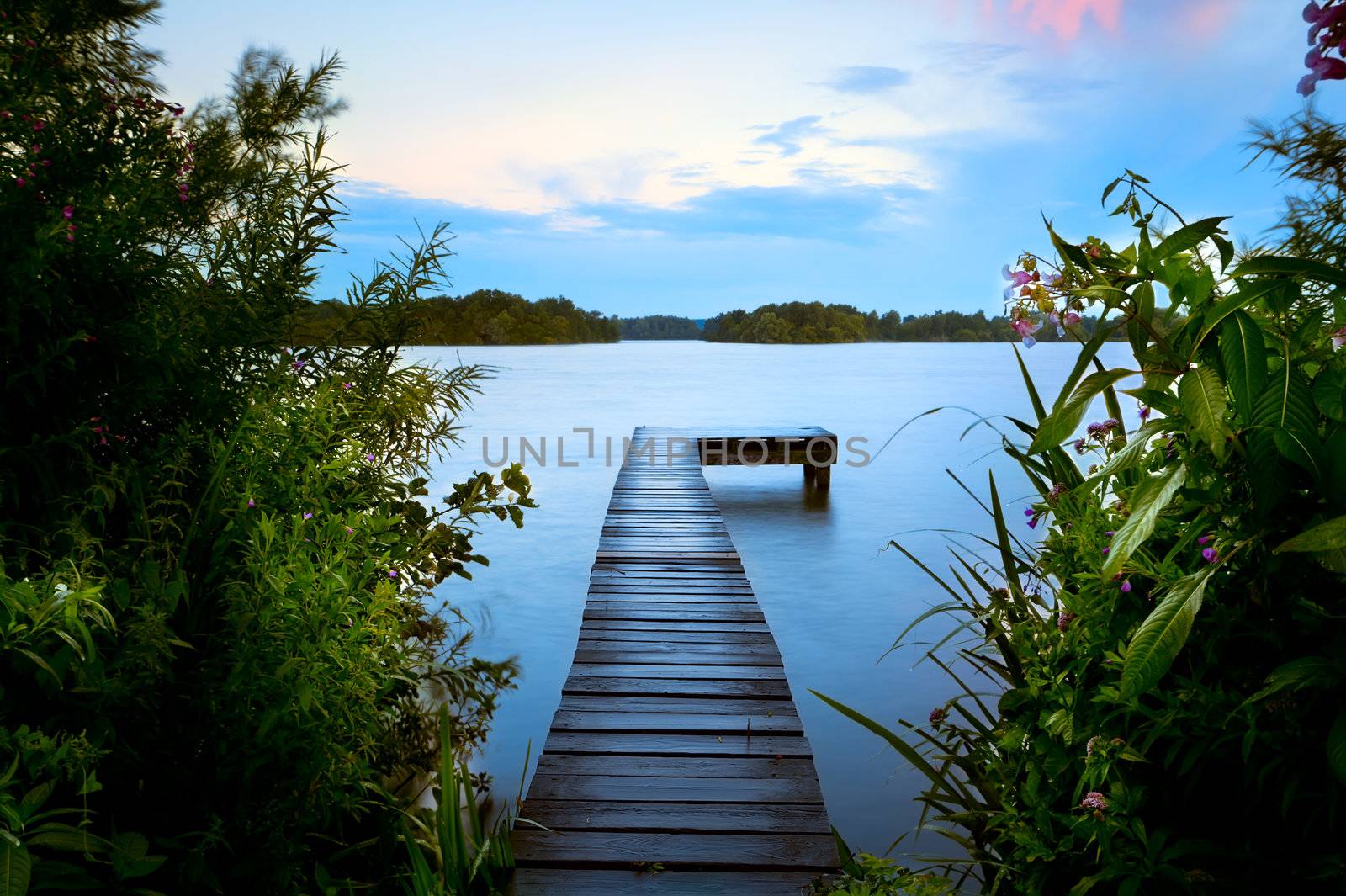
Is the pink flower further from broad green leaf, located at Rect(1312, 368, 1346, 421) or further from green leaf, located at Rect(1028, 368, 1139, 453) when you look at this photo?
broad green leaf, located at Rect(1312, 368, 1346, 421)

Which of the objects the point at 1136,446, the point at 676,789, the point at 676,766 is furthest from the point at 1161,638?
the point at 676,766

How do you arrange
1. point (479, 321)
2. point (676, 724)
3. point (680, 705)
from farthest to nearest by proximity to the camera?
point (479, 321)
point (680, 705)
point (676, 724)

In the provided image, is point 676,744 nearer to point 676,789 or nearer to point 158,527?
point 676,789

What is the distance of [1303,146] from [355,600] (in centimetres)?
199

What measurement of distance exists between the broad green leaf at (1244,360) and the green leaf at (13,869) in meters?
1.72

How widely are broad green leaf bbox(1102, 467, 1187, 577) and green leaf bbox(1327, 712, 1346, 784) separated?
0.32m

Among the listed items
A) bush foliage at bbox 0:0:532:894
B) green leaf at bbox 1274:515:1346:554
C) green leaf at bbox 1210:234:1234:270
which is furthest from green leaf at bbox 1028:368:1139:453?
bush foliage at bbox 0:0:532:894

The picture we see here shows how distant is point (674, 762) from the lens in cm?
248

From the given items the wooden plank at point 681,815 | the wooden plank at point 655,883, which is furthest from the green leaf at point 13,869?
the wooden plank at point 681,815

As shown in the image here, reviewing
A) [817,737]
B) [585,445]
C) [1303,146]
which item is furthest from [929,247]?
[1303,146]

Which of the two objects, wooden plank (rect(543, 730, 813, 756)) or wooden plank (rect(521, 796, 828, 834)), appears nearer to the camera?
wooden plank (rect(521, 796, 828, 834))

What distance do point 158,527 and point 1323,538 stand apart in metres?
2.01

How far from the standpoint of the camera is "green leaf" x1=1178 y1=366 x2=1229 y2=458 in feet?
3.70

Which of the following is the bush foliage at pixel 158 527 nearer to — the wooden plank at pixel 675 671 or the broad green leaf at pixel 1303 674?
the wooden plank at pixel 675 671
